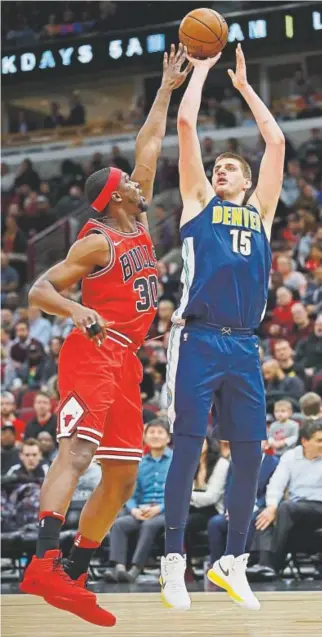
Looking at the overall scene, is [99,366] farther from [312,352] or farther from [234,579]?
[312,352]

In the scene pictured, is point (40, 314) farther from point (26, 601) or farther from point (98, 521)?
point (98, 521)

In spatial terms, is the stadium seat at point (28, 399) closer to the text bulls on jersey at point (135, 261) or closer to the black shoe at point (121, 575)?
the black shoe at point (121, 575)

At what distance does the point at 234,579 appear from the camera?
206 inches

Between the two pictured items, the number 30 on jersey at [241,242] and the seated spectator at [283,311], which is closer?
the number 30 on jersey at [241,242]

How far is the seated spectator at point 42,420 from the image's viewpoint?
11094 millimetres

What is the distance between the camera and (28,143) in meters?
23.3

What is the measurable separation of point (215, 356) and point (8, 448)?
239 inches

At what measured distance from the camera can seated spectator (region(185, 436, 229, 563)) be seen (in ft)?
29.8

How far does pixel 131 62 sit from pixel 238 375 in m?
15.1

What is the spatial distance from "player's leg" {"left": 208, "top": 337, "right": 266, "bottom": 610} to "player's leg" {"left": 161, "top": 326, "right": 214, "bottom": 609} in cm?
12

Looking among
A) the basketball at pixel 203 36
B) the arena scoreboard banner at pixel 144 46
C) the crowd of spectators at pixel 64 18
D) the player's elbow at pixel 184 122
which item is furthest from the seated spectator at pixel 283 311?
the crowd of spectators at pixel 64 18

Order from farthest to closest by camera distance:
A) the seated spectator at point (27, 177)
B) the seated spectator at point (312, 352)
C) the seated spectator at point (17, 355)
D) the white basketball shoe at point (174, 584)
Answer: the seated spectator at point (27, 177)
the seated spectator at point (17, 355)
the seated spectator at point (312, 352)
the white basketball shoe at point (174, 584)

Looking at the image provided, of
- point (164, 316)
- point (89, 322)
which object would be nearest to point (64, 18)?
point (164, 316)

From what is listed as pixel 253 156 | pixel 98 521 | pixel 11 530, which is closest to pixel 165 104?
pixel 98 521
